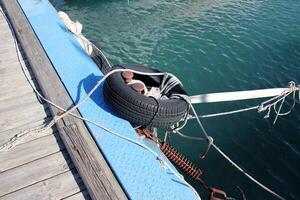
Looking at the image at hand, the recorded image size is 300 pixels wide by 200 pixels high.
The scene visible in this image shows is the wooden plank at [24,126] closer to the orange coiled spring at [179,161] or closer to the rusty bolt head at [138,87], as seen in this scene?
the rusty bolt head at [138,87]

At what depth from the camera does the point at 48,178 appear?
3.91 meters

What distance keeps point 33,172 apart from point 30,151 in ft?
1.20

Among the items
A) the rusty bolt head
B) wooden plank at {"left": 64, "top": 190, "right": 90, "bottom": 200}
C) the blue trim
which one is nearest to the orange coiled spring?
the blue trim

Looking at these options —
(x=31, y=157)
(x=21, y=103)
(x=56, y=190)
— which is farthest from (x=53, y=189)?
(x=21, y=103)

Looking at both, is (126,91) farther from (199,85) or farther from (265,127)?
(199,85)

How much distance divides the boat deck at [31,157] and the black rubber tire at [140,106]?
937 millimetres

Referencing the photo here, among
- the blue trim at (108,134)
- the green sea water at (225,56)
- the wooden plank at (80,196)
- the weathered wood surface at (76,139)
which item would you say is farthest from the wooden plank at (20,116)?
the green sea water at (225,56)

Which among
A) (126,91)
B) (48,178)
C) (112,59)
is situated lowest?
(112,59)

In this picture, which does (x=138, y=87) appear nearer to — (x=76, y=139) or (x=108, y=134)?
(x=108, y=134)

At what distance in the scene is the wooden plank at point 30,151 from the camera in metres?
4.11

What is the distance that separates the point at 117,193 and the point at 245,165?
14.9 ft

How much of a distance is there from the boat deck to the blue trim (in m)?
0.49

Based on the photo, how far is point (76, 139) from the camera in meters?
4.27

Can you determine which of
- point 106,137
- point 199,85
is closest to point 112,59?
point 199,85
